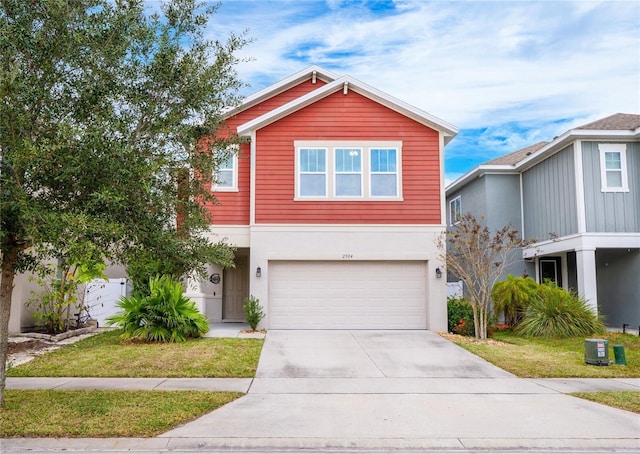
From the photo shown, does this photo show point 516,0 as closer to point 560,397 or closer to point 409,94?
point 409,94

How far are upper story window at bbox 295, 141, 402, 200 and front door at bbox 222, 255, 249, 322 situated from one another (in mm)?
4167

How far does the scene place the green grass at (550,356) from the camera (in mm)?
9913

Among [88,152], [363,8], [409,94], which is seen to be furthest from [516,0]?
[88,152]

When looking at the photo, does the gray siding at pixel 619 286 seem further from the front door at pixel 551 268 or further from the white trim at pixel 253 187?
the white trim at pixel 253 187

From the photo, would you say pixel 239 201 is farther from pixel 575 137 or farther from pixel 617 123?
pixel 617 123

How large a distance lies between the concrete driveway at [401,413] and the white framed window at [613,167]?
A: 8684mm

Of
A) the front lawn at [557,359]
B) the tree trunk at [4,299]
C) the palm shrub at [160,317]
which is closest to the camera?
the tree trunk at [4,299]

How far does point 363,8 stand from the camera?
12.8m

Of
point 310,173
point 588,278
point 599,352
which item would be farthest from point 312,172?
point 599,352

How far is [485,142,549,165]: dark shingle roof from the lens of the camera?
20.7 meters

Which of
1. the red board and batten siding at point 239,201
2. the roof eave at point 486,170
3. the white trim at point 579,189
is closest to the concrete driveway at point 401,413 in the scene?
the red board and batten siding at point 239,201

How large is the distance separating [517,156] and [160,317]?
51.8 feet

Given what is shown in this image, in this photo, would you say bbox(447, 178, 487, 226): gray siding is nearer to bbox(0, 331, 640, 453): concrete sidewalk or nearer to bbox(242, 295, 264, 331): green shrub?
bbox(242, 295, 264, 331): green shrub

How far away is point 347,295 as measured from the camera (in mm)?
15805
